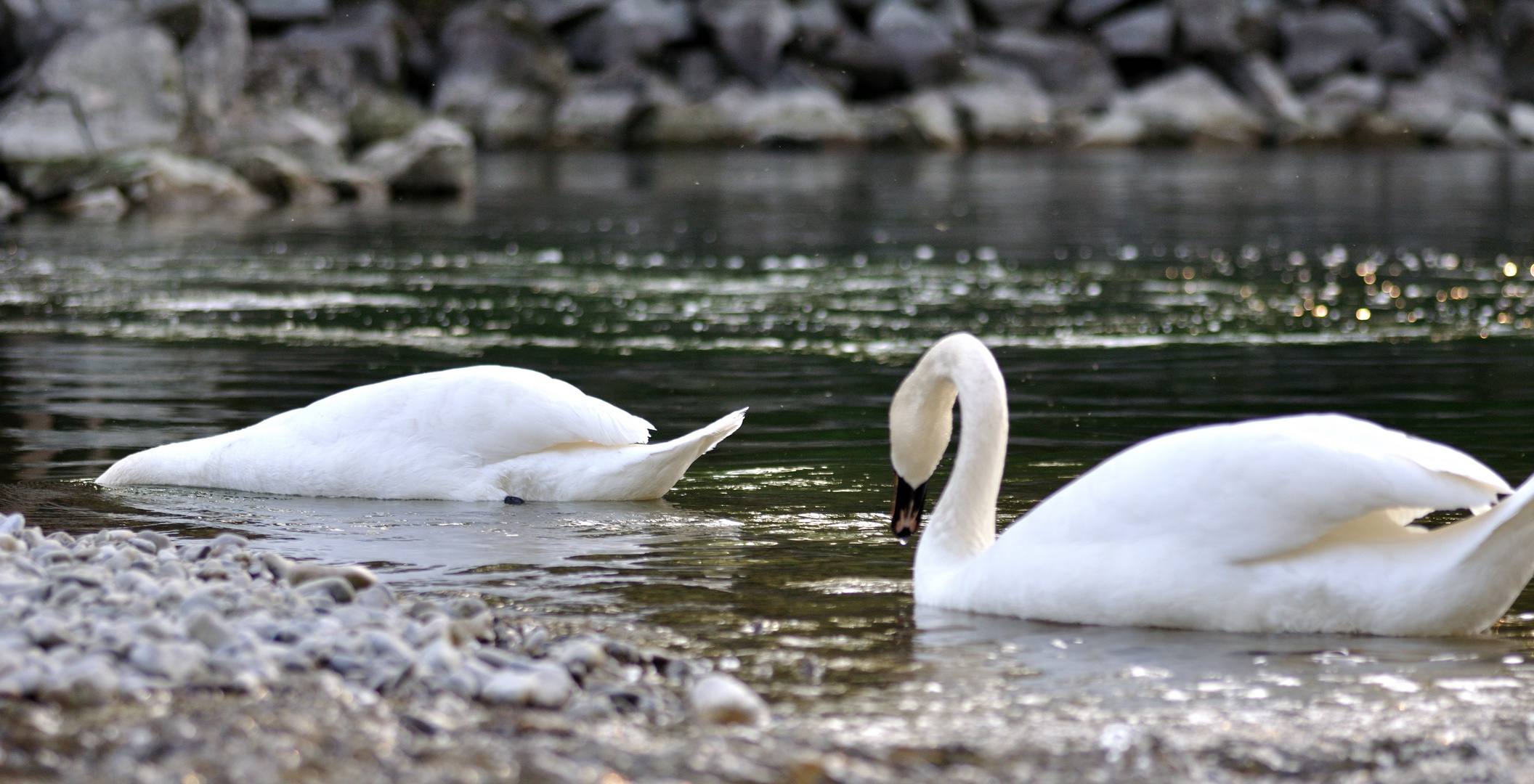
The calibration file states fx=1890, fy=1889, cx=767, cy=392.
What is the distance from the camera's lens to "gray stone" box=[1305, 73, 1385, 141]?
57.4 metres

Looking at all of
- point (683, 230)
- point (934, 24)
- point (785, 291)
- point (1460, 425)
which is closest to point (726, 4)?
point (934, 24)

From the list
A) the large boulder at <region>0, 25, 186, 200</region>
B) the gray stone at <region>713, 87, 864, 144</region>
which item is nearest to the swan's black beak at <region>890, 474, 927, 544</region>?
the large boulder at <region>0, 25, 186, 200</region>

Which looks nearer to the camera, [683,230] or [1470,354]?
[1470,354]

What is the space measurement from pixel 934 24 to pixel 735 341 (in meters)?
46.5

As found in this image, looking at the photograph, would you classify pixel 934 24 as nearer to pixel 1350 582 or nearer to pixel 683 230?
pixel 683 230

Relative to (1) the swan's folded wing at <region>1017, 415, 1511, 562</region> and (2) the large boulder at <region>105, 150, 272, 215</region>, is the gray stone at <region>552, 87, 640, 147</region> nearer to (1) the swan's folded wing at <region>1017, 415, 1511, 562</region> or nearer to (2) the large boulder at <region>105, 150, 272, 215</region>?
(2) the large boulder at <region>105, 150, 272, 215</region>

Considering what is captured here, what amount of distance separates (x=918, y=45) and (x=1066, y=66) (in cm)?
549

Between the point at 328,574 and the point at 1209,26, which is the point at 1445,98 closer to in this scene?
the point at 1209,26

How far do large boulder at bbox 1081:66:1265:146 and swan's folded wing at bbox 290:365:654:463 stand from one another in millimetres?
48447

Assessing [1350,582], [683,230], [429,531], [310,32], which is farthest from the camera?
[310,32]

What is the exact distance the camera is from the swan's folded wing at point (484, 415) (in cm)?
836

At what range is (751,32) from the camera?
5759 centimetres

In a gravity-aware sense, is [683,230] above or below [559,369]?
above

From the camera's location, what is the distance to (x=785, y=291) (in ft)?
59.8
